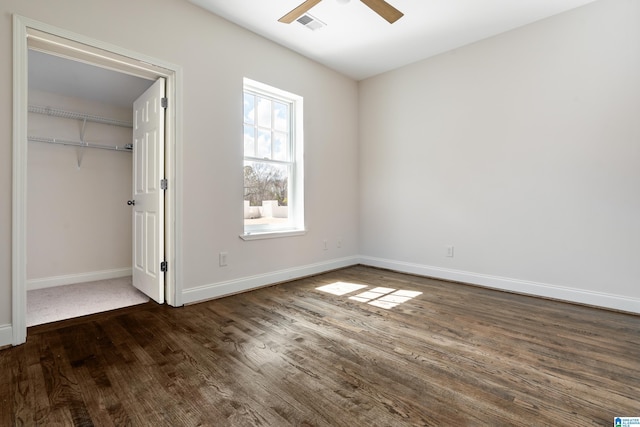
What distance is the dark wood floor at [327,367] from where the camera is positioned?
1.41 metres

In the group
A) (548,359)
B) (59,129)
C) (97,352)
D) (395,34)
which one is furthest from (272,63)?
(548,359)

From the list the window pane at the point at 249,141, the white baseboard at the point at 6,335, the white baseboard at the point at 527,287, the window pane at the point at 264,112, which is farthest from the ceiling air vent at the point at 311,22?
the white baseboard at the point at 6,335

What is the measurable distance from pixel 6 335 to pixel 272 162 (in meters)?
2.70

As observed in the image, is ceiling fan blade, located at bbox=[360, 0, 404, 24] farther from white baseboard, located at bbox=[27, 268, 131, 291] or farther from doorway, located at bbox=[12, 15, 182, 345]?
white baseboard, located at bbox=[27, 268, 131, 291]

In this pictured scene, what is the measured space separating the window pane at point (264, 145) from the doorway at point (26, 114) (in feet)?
3.35

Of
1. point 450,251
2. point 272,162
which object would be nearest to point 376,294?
point 450,251

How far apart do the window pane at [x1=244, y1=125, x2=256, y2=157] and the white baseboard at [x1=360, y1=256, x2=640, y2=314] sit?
7.89 ft

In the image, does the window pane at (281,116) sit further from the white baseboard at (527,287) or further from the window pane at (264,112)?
the white baseboard at (527,287)

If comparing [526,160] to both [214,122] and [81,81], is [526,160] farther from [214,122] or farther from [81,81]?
[81,81]

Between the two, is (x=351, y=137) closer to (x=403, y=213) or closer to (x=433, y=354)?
(x=403, y=213)

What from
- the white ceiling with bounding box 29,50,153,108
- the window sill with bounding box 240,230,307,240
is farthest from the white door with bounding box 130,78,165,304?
the window sill with bounding box 240,230,307,240

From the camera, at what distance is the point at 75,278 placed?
3809mm

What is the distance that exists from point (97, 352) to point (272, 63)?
3223mm

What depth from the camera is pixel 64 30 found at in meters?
2.25
